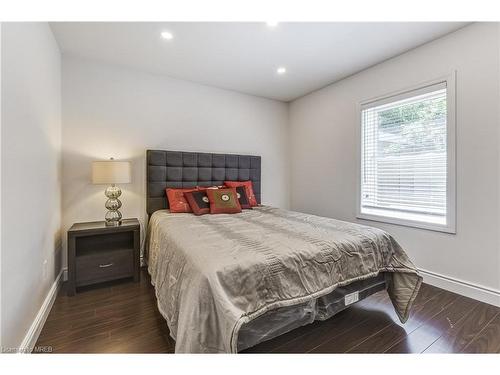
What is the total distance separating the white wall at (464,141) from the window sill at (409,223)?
6 centimetres

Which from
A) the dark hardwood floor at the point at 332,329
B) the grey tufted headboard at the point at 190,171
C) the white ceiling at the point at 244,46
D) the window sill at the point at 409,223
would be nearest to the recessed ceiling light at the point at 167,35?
the white ceiling at the point at 244,46

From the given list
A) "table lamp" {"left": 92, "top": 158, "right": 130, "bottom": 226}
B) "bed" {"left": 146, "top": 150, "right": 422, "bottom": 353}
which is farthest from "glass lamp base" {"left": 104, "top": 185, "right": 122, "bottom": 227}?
"bed" {"left": 146, "top": 150, "right": 422, "bottom": 353}

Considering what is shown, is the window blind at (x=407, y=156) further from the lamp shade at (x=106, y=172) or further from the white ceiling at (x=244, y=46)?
the lamp shade at (x=106, y=172)

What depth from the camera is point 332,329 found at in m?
1.74

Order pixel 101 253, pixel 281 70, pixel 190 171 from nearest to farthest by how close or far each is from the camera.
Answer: pixel 101 253
pixel 281 70
pixel 190 171

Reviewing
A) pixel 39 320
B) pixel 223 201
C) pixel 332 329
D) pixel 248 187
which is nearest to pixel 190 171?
pixel 223 201

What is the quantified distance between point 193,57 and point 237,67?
55cm

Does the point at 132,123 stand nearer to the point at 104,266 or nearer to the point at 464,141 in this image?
the point at 104,266

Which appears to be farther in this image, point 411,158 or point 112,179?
point 411,158

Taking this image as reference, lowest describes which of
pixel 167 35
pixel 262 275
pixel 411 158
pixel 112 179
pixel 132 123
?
pixel 262 275

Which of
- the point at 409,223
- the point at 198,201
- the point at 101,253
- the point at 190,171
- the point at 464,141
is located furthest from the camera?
the point at 190,171

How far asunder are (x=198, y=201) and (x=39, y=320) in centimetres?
168

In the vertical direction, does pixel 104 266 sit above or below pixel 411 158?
below
